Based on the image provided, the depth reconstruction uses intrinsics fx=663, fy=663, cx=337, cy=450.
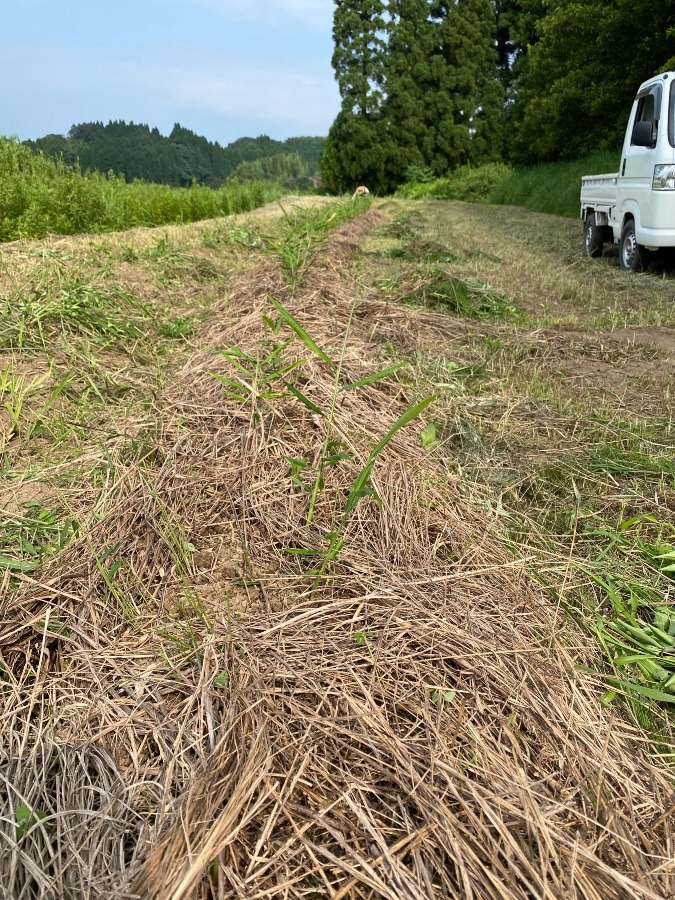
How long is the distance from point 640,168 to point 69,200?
19.9ft

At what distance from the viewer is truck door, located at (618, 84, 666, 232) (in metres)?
6.07

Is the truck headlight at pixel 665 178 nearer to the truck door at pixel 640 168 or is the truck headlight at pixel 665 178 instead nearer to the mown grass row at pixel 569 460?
the truck door at pixel 640 168

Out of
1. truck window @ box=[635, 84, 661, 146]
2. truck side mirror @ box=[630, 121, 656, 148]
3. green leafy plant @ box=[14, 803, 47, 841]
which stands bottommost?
green leafy plant @ box=[14, 803, 47, 841]

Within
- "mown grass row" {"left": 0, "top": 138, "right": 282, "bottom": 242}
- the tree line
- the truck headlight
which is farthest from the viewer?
the tree line

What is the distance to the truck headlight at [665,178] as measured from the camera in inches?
228

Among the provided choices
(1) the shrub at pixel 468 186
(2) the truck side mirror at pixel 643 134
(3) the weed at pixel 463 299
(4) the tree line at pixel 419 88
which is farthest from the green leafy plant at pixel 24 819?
Result: (4) the tree line at pixel 419 88

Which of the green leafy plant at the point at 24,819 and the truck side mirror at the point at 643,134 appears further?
the truck side mirror at the point at 643,134

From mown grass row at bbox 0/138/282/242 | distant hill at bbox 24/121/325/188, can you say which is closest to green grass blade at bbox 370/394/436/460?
mown grass row at bbox 0/138/282/242

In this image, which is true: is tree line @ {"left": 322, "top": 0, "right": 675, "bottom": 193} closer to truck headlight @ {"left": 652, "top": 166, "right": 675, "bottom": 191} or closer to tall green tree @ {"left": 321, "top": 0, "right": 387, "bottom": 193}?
tall green tree @ {"left": 321, "top": 0, "right": 387, "bottom": 193}

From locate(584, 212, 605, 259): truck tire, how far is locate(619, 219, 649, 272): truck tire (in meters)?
1.17

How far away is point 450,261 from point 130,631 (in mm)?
6182

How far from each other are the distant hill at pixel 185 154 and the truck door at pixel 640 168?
7.65 meters

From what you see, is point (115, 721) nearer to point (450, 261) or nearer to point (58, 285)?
point (58, 285)

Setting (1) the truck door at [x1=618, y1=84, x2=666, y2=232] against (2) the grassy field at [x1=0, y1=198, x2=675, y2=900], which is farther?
(1) the truck door at [x1=618, y1=84, x2=666, y2=232]
